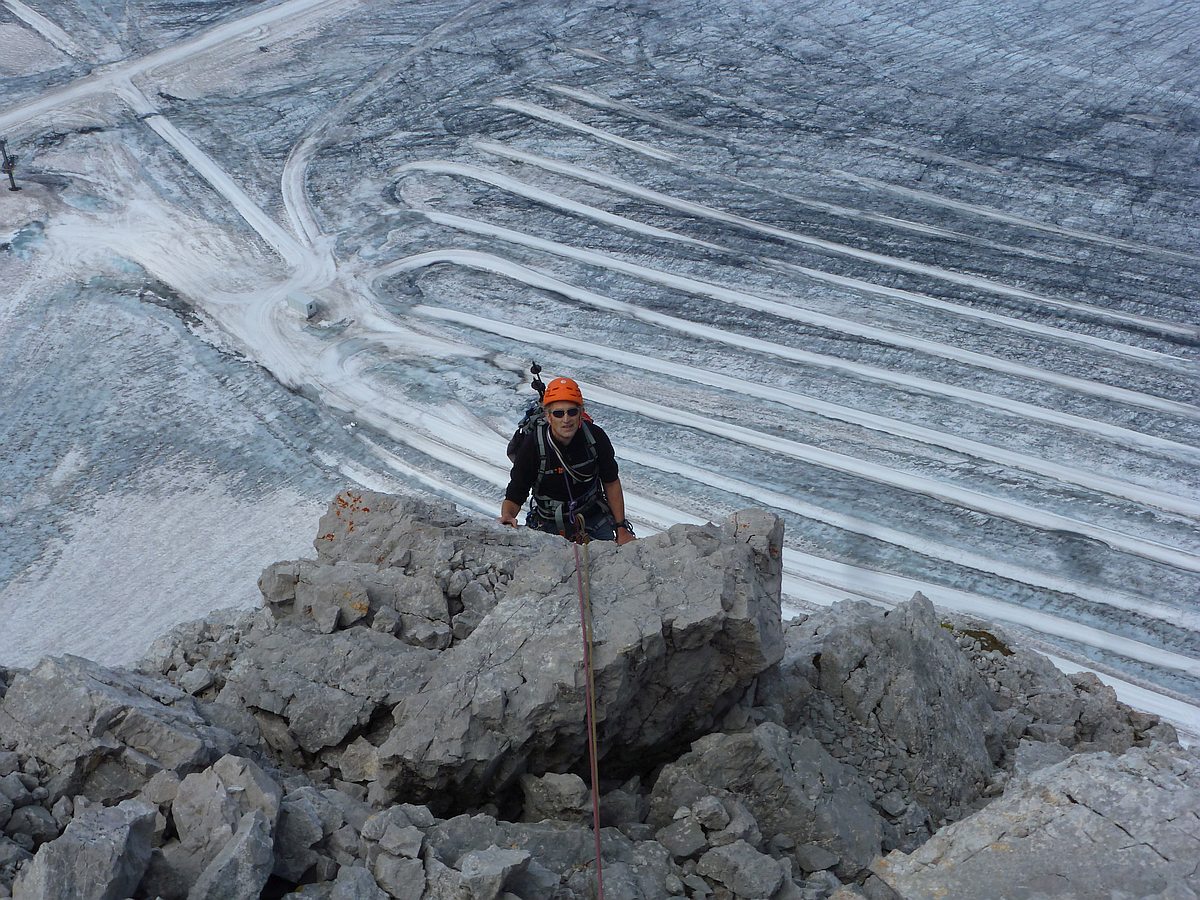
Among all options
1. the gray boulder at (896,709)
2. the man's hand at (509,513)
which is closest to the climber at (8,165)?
the man's hand at (509,513)

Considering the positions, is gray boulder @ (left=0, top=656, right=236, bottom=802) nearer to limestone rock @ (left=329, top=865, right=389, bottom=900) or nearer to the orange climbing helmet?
limestone rock @ (left=329, top=865, right=389, bottom=900)

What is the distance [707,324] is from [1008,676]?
5.96 meters

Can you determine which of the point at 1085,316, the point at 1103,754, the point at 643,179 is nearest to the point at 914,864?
the point at 1103,754

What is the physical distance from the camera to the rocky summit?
12.6 ft

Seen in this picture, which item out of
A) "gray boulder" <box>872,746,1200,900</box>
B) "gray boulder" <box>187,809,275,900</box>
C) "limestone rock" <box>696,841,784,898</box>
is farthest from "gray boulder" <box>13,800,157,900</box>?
"gray boulder" <box>872,746,1200,900</box>

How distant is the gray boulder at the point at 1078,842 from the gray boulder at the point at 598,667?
1.05m

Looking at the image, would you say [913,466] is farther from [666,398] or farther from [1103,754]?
[1103,754]

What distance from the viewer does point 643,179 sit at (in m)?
14.0

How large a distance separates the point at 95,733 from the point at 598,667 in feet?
6.18

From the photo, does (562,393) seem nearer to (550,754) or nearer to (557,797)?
(550,754)

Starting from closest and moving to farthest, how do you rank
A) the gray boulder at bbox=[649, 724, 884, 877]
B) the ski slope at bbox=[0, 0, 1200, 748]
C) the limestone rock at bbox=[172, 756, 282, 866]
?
the limestone rock at bbox=[172, 756, 282, 866] → the gray boulder at bbox=[649, 724, 884, 877] → the ski slope at bbox=[0, 0, 1200, 748]

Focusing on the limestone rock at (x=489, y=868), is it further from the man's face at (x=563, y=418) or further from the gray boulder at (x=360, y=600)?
the man's face at (x=563, y=418)

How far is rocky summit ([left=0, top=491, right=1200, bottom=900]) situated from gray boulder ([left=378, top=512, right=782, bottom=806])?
0.04 ft

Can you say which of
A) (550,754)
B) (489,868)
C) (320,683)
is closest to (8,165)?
(320,683)
